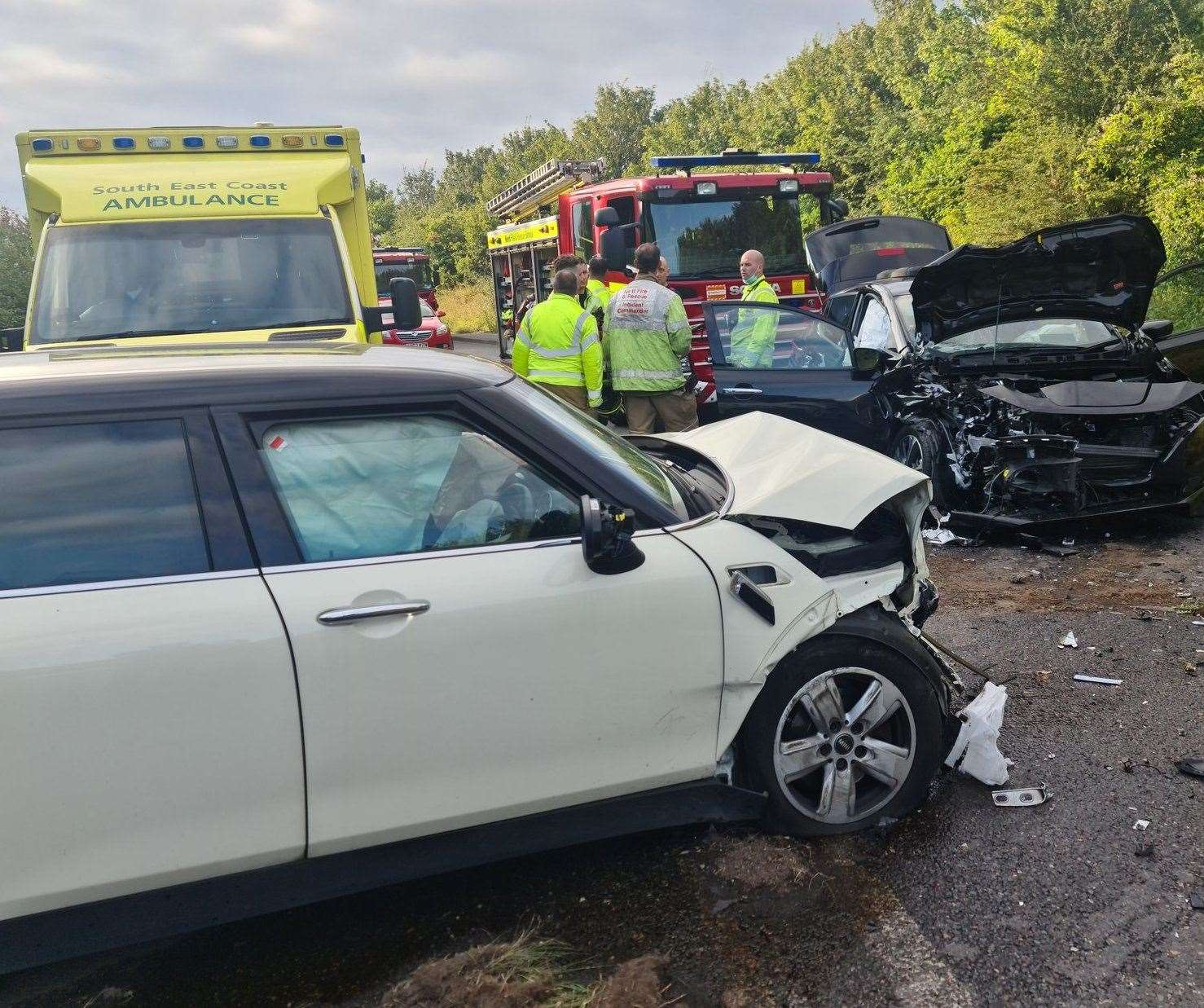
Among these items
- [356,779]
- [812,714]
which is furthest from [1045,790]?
[356,779]

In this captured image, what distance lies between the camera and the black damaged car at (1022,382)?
6355mm

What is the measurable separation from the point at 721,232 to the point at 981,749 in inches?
343

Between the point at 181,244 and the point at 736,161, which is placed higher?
the point at 736,161

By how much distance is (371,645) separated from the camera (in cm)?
265

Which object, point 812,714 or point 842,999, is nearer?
point 842,999

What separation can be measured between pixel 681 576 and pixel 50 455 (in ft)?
5.68

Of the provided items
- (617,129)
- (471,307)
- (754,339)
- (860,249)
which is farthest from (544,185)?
(617,129)

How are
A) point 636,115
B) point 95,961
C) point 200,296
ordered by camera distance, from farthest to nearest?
1. point 636,115
2. point 200,296
3. point 95,961

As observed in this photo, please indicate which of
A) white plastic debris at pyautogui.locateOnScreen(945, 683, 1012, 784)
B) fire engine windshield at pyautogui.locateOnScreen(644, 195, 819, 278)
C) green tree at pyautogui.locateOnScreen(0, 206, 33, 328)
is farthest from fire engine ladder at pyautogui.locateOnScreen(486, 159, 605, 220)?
white plastic debris at pyautogui.locateOnScreen(945, 683, 1012, 784)

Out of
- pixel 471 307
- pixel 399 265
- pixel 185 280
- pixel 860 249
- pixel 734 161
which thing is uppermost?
pixel 734 161

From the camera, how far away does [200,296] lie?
20.6 feet

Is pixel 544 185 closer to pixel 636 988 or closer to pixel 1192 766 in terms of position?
pixel 1192 766

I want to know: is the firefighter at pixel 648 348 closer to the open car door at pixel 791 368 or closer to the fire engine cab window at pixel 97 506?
the open car door at pixel 791 368

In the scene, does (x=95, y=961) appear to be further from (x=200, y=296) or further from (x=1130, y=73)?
(x=1130, y=73)
